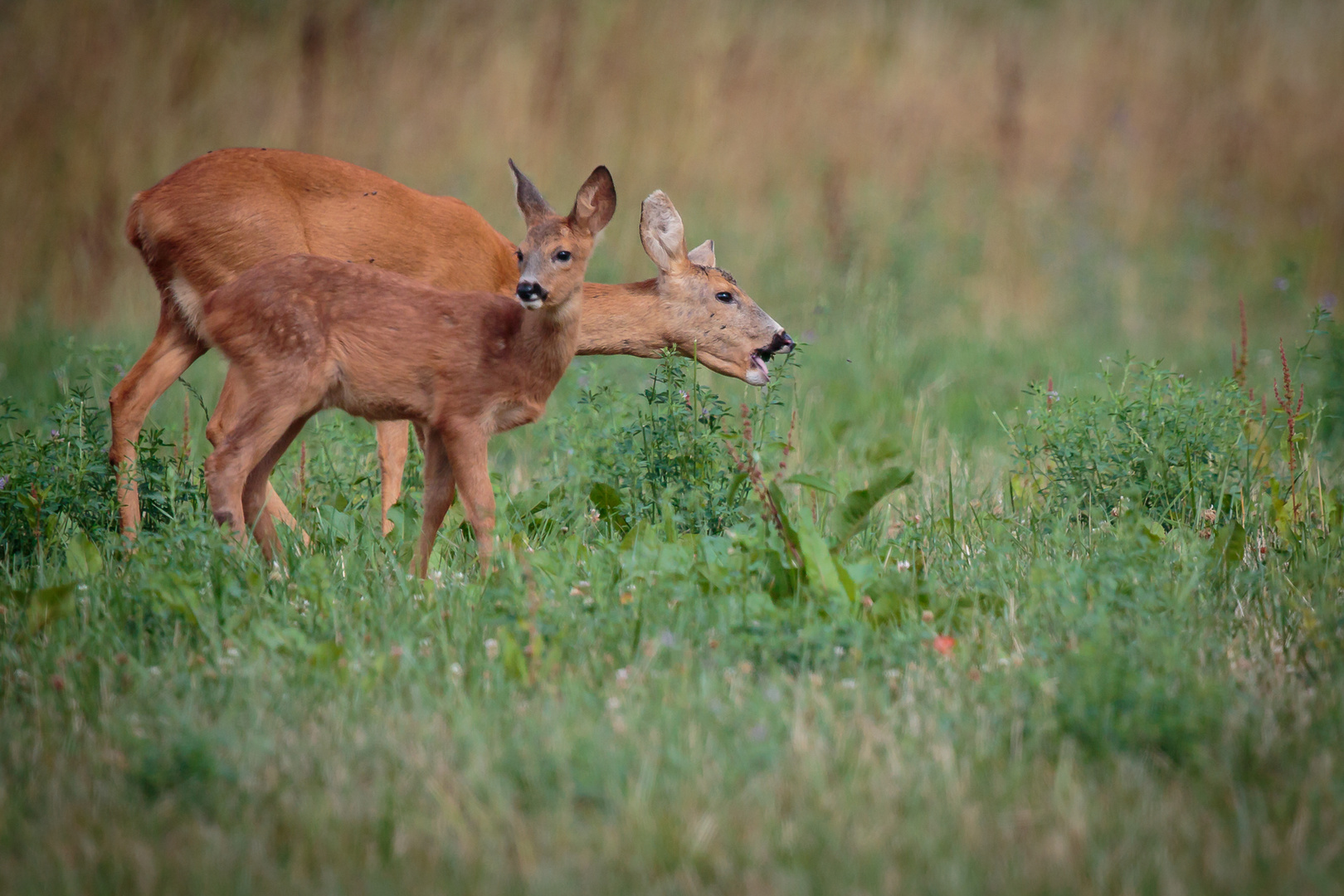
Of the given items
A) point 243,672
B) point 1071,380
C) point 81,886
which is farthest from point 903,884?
point 1071,380

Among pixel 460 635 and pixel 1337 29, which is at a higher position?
pixel 1337 29

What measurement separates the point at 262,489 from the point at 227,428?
0.27 meters

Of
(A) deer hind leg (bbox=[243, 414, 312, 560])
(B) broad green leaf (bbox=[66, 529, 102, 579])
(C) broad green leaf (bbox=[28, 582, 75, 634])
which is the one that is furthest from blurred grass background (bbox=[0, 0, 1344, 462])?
(C) broad green leaf (bbox=[28, 582, 75, 634])

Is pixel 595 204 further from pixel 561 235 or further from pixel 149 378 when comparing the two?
pixel 149 378

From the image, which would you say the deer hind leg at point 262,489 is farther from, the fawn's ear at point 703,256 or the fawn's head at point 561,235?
the fawn's ear at point 703,256

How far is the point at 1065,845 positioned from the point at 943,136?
11.4 meters

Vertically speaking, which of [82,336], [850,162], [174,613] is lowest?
[174,613]

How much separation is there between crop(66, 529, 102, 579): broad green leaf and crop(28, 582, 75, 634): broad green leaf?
383mm

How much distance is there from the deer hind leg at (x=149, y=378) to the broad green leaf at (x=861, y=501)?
3.01 metres

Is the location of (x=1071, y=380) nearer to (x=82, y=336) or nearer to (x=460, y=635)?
(x=460, y=635)

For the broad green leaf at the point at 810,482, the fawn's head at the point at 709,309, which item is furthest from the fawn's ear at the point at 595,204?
the broad green leaf at the point at 810,482

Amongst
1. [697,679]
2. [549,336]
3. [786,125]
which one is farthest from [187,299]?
[786,125]

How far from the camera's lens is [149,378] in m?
5.99

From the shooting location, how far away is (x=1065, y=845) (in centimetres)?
275
